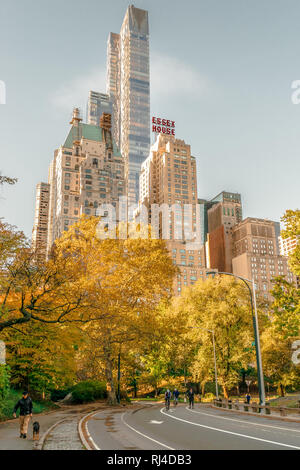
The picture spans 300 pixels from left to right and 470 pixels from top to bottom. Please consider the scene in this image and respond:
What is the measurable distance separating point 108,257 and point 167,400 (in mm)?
13448

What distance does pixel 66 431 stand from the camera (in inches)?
655

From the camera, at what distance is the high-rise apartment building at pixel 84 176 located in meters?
167

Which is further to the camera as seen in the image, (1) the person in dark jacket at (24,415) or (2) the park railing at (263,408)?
(2) the park railing at (263,408)

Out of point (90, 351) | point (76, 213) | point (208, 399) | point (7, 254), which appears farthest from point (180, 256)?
point (7, 254)

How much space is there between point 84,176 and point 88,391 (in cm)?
13762

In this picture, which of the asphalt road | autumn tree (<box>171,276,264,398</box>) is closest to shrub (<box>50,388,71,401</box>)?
autumn tree (<box>171,276,264,398</box>)

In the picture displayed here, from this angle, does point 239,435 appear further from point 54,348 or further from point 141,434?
point 54,348

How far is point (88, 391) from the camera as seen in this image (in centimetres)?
4009

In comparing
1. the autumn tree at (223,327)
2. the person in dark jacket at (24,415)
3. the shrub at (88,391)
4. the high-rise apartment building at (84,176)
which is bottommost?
the shrub at (88,391)

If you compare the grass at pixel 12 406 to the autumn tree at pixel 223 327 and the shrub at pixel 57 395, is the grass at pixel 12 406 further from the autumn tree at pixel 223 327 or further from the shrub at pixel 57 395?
the autumn tree at pixel 223 327

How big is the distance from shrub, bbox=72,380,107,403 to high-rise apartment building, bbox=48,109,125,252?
121213 mm

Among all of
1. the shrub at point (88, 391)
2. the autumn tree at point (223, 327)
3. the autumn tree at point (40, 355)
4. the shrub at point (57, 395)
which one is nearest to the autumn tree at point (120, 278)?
the shrub at point (88, 391)

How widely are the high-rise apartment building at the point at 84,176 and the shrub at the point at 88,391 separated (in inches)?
4772

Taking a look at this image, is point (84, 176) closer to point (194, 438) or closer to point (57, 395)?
point (57, 395)
